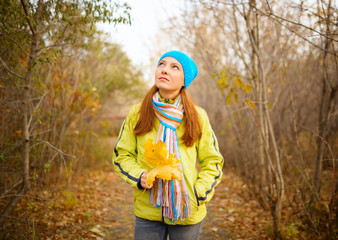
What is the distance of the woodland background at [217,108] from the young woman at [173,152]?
0.98 meters

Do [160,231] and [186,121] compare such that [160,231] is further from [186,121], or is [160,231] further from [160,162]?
[186,121]

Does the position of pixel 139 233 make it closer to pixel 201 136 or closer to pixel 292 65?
pixel 201 136

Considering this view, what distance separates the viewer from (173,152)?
6.08 feet

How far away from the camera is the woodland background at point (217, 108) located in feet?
9.02

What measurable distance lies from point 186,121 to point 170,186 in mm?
506

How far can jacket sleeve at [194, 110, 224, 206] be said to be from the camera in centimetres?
184

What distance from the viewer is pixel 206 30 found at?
534 centimetres

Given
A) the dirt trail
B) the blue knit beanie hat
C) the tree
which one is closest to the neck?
the blue knit beanie hat

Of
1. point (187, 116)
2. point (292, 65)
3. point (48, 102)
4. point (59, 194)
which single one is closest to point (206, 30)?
point (292, 65)

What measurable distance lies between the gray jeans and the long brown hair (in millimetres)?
604

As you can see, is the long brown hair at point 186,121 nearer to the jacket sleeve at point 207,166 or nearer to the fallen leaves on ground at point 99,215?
the jacket sleeve at point 207,166

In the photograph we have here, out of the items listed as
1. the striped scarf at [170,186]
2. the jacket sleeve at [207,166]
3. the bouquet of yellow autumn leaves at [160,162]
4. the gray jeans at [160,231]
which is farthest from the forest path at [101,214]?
the jacket sleeve at [207,166]

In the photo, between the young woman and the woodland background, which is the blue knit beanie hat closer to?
the young woman

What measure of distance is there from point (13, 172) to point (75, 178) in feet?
7.35
